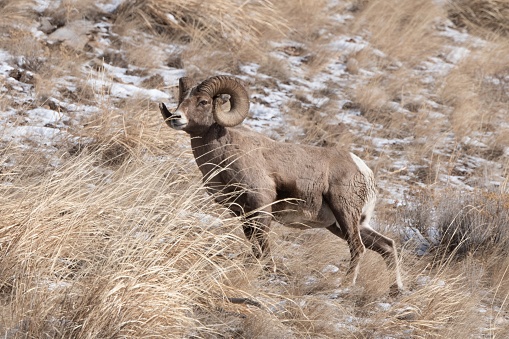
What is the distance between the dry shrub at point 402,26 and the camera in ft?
40.1

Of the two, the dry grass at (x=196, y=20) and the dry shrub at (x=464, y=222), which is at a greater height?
the dry grass at (x=196, y=20)

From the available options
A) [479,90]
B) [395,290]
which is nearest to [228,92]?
[395,290]

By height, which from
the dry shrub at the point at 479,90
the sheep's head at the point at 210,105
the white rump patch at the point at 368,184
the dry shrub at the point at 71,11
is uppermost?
the sheep's head at the point at 210,105

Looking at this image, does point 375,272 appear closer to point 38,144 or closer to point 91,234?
point 91,234

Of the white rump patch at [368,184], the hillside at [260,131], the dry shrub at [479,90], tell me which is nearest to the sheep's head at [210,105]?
the hillside at [260,131]

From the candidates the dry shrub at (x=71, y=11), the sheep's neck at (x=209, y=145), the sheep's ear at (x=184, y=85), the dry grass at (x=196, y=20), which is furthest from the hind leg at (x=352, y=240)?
the dry shrub at (x=71, y=11)

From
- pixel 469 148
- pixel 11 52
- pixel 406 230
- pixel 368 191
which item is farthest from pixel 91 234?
pixel 469 148

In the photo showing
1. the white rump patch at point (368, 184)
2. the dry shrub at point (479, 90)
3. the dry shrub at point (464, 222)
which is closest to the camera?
the white rump patch at point (368, 184)

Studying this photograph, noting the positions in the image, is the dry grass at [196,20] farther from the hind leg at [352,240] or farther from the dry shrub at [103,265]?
the dry shrub at [103,265]

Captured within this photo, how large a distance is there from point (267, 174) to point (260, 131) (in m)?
3.34

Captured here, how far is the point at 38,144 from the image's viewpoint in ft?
24.7

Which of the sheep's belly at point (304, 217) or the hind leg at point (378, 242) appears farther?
the hind leg at point (378, 242)

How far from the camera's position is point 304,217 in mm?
5879

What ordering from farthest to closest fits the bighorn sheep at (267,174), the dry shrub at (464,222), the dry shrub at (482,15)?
the dry shrub at (482,15) → the dry shrub at (464,222) → the bighorn sheep at (267,174)
